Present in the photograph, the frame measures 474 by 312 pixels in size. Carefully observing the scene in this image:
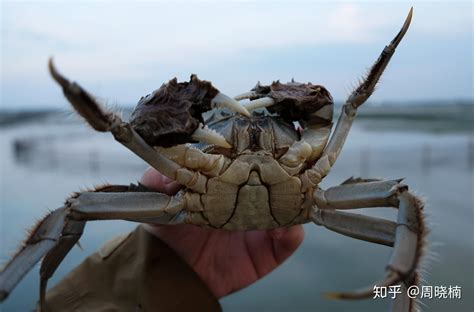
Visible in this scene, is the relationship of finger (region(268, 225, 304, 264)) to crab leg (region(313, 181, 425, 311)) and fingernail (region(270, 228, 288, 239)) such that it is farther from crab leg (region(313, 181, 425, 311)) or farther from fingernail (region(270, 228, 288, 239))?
crab leg (region(313, 181, 425, 311))

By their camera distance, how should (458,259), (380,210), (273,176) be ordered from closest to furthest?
1. (273,176)
2. (458,259)
3. (380,210)

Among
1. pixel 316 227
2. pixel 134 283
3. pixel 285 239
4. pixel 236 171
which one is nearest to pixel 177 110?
pixel 236 171

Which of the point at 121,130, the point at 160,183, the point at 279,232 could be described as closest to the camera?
the point at 121,130

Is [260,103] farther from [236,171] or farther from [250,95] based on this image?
[236,171]

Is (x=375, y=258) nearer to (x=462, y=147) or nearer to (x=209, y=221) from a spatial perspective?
(x=209, y=221)

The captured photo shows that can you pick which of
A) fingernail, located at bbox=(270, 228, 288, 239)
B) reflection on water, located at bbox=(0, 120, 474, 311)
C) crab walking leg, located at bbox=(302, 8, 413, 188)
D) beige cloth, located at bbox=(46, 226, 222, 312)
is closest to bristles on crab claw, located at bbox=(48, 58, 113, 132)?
reflection on water, located at bbox=(0, 120, 474, 311)

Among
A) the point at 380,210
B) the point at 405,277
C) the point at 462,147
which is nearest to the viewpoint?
the point at 405,277

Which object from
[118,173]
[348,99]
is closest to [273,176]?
[348,99]
